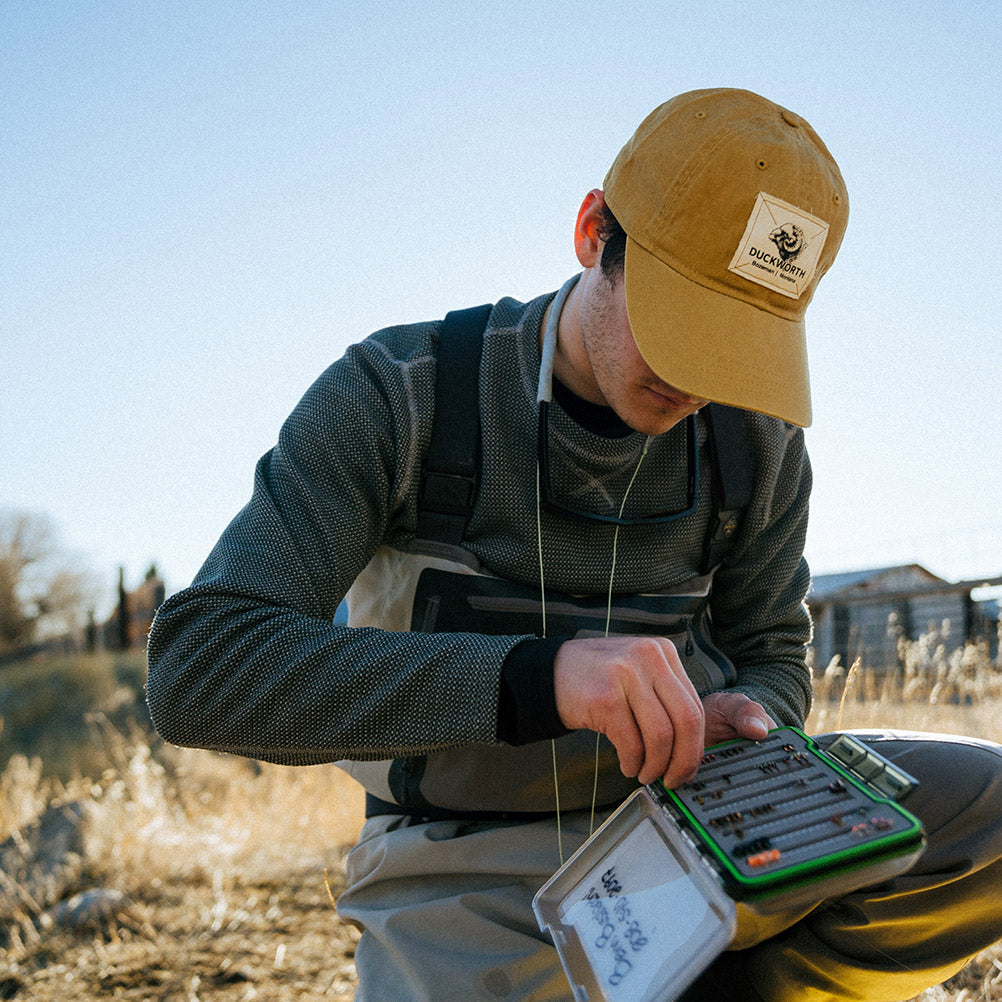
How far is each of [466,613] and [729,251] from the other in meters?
0.91

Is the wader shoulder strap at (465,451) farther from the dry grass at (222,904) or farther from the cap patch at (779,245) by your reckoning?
the dry grass at (222,904)

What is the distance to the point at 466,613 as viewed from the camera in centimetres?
191

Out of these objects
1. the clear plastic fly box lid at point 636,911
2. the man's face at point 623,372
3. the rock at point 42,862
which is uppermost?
the man's face at point 623,372

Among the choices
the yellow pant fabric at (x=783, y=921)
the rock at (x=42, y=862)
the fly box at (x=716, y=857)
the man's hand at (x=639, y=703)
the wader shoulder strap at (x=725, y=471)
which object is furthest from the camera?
the rock at (x=42, y=862)

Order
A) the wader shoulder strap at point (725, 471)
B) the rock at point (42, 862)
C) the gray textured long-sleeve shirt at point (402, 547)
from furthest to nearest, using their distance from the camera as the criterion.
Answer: the rock at point (42, 862) < the wader shoulder strap at point (725, 471) < the gray textured long-sleeve shirt at point (402, 547)

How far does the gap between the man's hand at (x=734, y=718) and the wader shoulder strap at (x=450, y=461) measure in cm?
64

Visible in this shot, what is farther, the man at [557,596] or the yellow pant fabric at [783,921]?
the yellow pant fabric at [783,921]

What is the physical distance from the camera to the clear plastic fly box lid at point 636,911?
3.71 feet

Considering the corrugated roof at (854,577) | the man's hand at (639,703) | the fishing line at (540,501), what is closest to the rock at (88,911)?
the fishing line at (540,501)

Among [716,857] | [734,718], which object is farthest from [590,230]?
[716,857]

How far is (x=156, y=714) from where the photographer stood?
155 cm

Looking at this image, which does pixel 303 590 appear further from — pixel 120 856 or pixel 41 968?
pixel 120 856

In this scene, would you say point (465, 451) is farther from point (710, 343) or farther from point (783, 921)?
point (783, 921)

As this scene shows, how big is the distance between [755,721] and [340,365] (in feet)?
3.76
